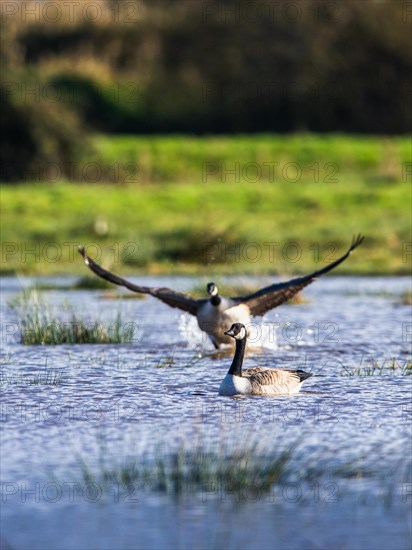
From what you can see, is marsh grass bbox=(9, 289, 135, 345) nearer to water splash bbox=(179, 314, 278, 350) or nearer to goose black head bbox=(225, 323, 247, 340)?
water splash bbox=(179, 314, 278, 350)

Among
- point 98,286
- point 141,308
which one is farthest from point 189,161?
point 141,308

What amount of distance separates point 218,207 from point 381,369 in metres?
16.4

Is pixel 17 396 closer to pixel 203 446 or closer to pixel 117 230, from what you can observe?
pixel 203 446

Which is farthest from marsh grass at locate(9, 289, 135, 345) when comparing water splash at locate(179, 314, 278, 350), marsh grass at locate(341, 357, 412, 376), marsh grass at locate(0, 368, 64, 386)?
marsh grass at locate(341, 357, 412, 376)

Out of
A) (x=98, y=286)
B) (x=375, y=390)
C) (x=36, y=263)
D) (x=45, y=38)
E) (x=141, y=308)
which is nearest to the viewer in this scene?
(x=375, y=390)

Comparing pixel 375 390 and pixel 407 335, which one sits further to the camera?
pixel 407 335

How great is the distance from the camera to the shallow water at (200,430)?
8.31m

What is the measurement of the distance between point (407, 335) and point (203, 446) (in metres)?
7.79

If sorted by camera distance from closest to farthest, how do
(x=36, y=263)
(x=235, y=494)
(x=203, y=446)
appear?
(x=235, y=494)
(x=203, y=446)
(x=36, y=263)

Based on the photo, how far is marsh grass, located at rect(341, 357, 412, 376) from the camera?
14.3m

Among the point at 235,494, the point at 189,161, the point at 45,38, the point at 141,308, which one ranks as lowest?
the point at 235,494

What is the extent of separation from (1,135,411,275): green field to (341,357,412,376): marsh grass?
27.5 feet

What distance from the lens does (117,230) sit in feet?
95.0

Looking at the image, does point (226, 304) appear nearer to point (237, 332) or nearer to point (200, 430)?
point (237, 332)
